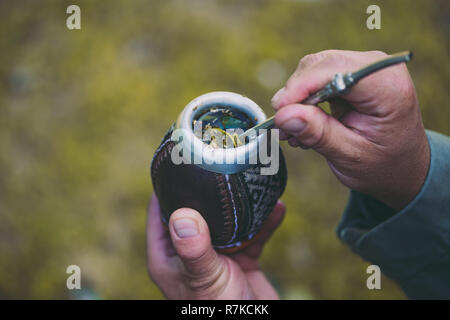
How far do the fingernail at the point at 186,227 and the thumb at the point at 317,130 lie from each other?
33 cm

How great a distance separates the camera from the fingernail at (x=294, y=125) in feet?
2.97

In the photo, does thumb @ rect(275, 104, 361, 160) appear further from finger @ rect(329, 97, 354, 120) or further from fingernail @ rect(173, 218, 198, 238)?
fingernail @ rect(173, 218, 198, 238)

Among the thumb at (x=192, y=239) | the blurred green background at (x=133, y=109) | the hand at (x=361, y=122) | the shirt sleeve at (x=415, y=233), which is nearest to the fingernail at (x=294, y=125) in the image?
the hand at (x=361, y=122)

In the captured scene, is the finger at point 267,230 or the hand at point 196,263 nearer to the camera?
the hand at point 196,263

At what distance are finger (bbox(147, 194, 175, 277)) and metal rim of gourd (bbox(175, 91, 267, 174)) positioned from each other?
550mm

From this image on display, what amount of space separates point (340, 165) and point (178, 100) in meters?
1.63

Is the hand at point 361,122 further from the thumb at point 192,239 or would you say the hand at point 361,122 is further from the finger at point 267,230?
the finger at point 267,230

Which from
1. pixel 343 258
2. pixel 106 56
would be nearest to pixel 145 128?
pixel 106 56

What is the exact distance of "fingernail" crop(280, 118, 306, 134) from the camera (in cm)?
90

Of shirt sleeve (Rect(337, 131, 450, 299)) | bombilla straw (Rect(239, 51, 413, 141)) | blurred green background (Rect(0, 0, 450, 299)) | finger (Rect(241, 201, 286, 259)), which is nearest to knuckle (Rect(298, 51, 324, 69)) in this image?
bombilla straw (Rect(239, 51, 413, 141))

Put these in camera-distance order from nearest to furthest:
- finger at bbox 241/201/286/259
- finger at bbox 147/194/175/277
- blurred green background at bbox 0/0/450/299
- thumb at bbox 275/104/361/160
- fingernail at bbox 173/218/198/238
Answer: thumb at bbox 275/104/361/160
fingernail at bbox 173/218/198/238
finger at bbox 147/194/175/277
finger at bbox 241/201/286/259
blurred green background at bbox 0/0/450/299

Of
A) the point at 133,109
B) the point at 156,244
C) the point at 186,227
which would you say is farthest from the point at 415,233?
the point at 133,109
